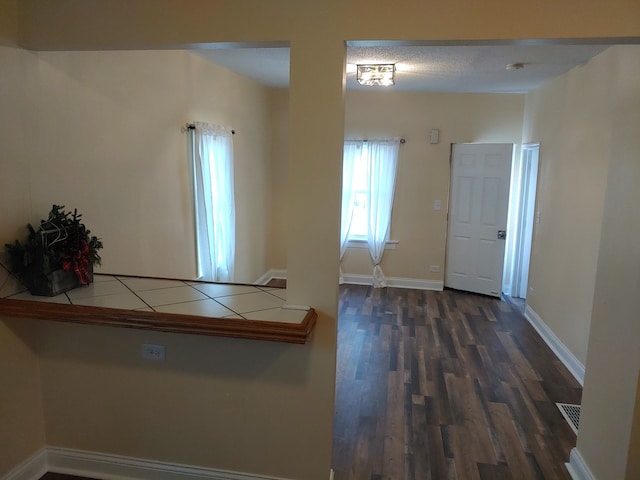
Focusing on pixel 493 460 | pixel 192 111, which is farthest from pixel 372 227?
pixel 493 460

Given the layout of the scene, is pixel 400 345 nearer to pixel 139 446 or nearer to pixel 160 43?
pixel 139 446

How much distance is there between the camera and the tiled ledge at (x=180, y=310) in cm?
192

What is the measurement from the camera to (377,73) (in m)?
4.37

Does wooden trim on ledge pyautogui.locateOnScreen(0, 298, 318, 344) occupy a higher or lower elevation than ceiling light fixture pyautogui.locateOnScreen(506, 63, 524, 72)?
lower

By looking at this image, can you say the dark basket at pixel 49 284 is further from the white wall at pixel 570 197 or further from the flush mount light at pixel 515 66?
the flush mount light at pixel 515 66

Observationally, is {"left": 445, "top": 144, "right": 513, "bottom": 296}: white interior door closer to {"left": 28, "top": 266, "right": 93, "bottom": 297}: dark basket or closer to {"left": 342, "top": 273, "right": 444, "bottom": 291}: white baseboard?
{"left": 342, "top": 273, "right": 444, "bottom": 291}: white baseboard

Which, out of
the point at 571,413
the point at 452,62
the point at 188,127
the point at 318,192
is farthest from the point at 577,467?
the point at 188,127

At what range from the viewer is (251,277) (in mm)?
5820

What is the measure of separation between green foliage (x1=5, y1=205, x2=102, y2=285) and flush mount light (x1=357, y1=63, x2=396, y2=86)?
306 cm

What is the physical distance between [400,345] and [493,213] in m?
2.56

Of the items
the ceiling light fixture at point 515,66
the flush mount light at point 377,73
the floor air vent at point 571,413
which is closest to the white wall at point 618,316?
the floor air vent at point 571,413

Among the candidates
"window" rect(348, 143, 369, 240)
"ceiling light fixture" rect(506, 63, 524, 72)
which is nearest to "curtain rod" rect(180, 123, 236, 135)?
"window" rect(348, 143, 369, 240)

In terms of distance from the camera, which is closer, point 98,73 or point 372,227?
point 98,73

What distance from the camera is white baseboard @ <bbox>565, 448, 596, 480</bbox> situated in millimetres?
2358
